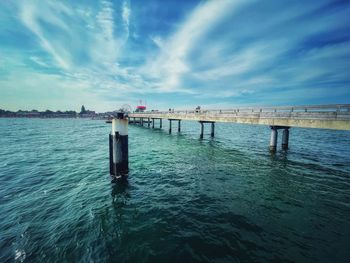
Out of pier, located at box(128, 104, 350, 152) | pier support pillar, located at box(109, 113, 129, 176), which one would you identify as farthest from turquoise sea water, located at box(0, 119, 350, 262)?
pier, located at box(128, 104, 350, 152)

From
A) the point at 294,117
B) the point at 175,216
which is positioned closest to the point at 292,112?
the point at 294,117

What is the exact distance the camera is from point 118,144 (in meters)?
11.7

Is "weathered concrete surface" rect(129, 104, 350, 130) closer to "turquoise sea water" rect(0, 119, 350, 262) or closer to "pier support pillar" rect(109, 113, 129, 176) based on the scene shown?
"turquoise sea water" rect(0, 119, 350, 262)

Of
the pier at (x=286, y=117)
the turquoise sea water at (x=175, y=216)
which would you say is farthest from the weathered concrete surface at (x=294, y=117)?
the turquoise sea water at (x=175, y=216)

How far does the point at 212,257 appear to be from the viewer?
17.0 feet

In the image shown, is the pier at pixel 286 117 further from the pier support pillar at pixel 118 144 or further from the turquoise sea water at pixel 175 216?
the pier support pillar at pixel 118 144

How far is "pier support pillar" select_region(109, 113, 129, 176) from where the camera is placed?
38.2 ft

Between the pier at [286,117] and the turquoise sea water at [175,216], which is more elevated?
the pier at [286,117]

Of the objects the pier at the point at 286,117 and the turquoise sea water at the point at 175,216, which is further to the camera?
the pier at the point at 286,117

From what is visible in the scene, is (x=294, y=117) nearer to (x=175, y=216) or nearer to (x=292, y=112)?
(x=292, y=112)

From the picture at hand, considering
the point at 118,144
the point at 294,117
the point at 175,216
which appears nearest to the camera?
the point at 175,216

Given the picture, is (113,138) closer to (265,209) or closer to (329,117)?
(265,209)

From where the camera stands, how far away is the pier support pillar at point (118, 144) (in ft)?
38.2

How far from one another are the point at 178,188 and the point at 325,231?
6.93 meters
